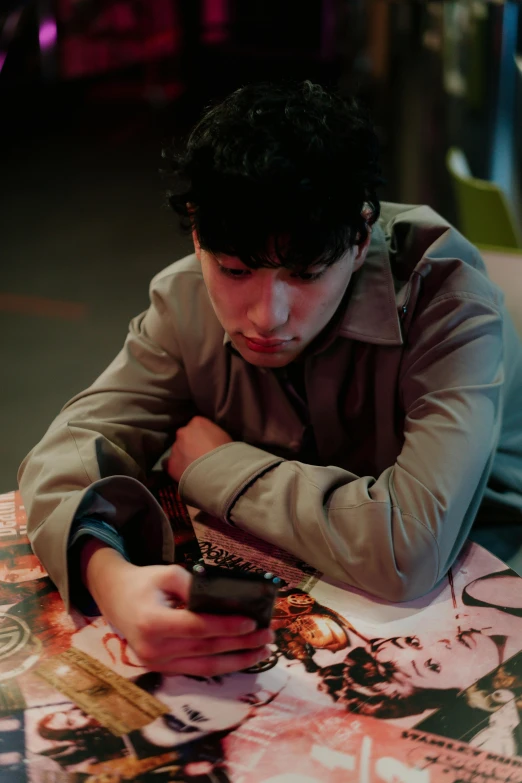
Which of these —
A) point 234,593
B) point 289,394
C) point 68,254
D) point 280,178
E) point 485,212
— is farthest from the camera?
point 68,254

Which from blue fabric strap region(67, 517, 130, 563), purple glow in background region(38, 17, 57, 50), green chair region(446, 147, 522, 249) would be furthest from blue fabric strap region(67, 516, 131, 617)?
purple glow in background region(38, 17, 57, 50)

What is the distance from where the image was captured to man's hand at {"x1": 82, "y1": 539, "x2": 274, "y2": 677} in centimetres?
97

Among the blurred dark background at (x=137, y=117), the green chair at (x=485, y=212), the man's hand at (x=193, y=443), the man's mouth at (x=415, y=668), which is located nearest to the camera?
the man's mouth at (x=415, y=668)

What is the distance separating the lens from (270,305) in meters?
1.13

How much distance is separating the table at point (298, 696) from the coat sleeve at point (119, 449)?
0.35 feet

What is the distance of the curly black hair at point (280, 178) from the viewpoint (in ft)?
3.55

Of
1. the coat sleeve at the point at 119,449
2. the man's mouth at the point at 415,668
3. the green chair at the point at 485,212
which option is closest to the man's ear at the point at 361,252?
the coat sleeve at the point at 119,449

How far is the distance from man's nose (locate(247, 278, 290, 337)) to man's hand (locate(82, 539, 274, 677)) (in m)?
0.34

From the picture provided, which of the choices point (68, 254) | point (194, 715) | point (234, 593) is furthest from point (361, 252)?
point (68, 254)

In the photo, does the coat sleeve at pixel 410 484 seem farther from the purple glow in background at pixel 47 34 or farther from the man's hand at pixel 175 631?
the purple glow in background at pixel 47 34

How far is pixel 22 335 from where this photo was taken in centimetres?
336

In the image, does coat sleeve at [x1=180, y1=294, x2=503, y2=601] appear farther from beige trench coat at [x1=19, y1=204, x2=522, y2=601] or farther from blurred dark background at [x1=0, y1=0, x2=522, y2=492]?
blurred dark background at [x1=0, y1=0, x2=522, y2=492]

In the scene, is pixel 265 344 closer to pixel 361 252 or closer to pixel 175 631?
pixel 361 252

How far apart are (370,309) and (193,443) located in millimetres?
348
